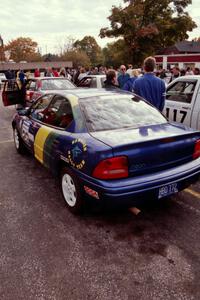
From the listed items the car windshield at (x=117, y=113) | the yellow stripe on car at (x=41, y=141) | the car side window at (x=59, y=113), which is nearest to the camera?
the car windshield at (x=117, y=113)

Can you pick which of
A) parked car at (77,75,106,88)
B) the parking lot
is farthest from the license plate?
parked car at (77,75,106,88)

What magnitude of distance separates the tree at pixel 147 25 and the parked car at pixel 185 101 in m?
35.0

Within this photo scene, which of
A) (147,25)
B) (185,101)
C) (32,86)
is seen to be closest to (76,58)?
(147,25)

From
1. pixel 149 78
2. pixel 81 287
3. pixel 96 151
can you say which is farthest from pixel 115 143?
pixel 149 78

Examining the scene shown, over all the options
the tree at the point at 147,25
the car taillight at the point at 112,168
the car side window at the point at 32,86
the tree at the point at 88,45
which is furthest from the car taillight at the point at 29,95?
the tree at the point at 88,45

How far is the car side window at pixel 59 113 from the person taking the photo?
3.73m

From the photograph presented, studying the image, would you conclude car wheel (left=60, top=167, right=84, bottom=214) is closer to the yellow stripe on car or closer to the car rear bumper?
the car rear bumper

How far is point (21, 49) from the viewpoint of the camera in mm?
89000

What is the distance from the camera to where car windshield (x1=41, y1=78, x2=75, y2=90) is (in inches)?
396

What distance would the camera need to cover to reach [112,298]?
7.61 feet

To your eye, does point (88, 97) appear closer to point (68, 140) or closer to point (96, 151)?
point (68, 140)

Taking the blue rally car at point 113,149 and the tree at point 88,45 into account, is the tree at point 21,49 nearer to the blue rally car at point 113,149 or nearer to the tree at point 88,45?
the tree at point 88,45

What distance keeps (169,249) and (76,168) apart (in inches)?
51.4

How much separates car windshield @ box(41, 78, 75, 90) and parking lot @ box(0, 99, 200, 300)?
21.0 ft
